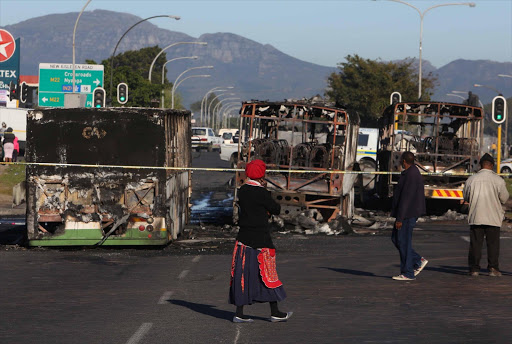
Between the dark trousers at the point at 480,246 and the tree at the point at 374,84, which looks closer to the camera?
the dark trousers at the point at 480,246

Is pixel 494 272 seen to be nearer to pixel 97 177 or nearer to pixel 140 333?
pixel 140 333

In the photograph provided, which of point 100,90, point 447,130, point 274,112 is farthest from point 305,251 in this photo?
point 100,90

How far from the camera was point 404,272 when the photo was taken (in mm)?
13016

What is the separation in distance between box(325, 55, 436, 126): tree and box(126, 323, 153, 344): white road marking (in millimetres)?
75661

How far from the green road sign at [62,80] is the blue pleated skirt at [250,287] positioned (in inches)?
1545

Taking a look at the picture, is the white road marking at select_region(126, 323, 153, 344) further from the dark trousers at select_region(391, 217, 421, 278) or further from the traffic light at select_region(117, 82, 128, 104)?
the traffic light at select_region(117, 82, 128, 104)

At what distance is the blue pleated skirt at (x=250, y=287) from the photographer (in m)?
9.59

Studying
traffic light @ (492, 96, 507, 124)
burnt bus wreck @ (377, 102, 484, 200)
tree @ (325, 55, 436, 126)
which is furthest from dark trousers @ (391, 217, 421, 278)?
tree @ (325, 55, 436, 126)

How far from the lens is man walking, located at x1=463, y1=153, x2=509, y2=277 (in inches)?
532

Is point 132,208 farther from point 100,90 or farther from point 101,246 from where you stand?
point 100,90

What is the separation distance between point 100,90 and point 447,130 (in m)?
16.7

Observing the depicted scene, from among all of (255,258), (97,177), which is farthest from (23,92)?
(255,258)

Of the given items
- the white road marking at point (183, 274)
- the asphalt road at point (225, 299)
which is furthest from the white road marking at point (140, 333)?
the white road marking at point (183, 274)

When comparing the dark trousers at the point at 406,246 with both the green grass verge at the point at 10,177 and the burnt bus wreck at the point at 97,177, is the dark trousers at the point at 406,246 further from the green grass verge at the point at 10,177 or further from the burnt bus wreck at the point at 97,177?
the green grass verge at the point at 10,177
